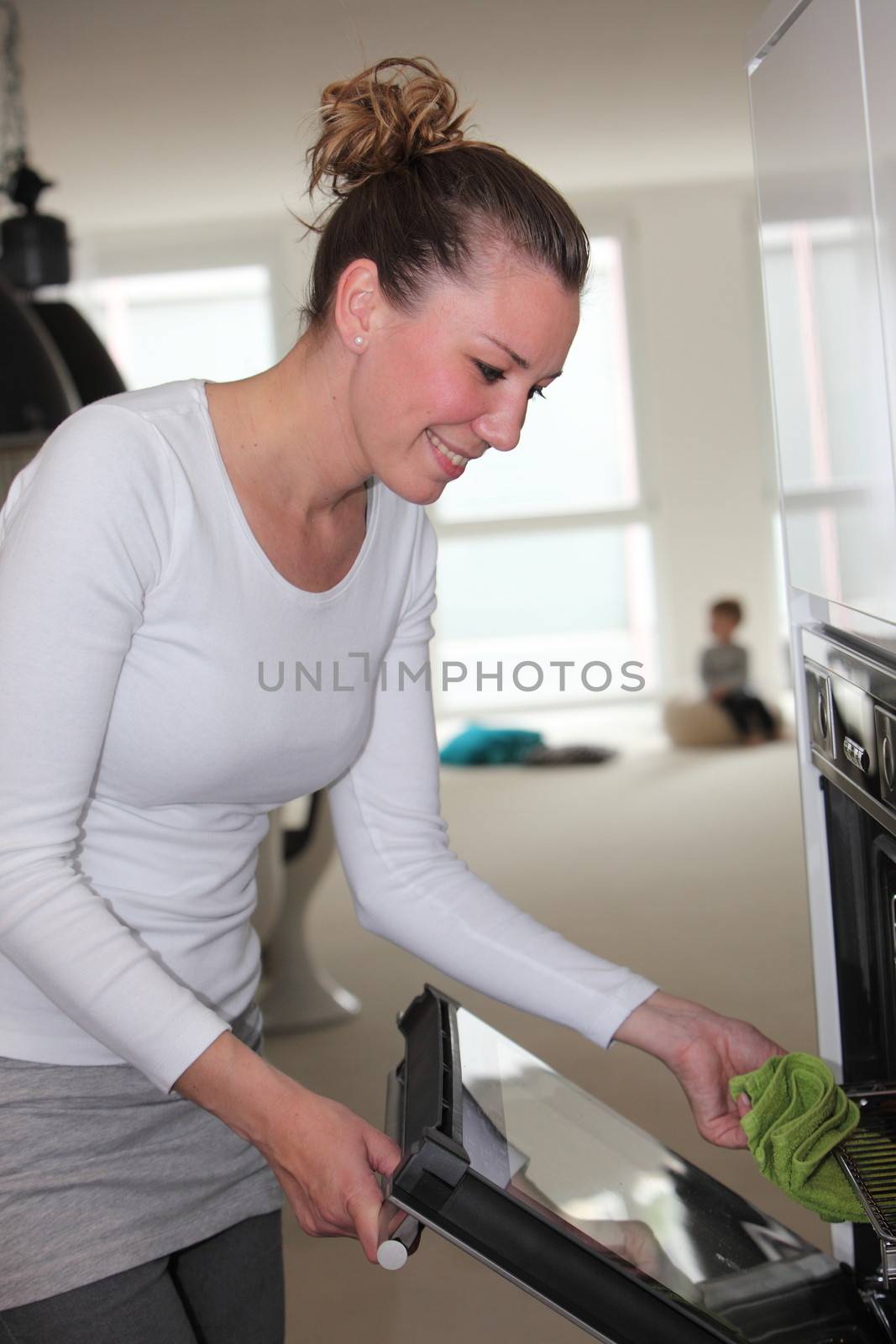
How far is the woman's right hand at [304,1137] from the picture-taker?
827mm

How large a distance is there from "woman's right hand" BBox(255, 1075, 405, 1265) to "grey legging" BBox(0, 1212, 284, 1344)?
20 cm

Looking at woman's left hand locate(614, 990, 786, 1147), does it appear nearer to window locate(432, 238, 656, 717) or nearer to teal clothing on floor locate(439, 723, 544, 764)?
teal clothing on floor locate(439, 723, 544, 764)

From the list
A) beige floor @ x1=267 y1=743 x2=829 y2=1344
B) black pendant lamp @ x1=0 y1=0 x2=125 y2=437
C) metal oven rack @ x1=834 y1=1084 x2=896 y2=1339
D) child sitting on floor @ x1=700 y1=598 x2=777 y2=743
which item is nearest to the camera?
metal oven rack @ x1=834 y1=1084 x2=896 y2=1339

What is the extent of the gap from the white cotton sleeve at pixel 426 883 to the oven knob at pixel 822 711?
0.25 meters

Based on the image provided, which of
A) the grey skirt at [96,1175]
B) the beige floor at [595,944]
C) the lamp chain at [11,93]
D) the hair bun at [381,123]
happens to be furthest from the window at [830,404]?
the lamp chain at [11,93]

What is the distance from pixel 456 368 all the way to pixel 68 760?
1.27 ft

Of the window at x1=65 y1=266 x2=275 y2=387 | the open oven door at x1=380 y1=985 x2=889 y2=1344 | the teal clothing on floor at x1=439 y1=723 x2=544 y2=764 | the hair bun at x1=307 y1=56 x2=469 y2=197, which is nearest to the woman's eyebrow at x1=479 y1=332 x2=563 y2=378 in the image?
the hair bun at x1=307 y1=56 x2=469 y2=197

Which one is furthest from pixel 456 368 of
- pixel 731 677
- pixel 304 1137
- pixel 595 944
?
pixel 731 677

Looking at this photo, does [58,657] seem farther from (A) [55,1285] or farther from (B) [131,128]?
(B) [131,128]

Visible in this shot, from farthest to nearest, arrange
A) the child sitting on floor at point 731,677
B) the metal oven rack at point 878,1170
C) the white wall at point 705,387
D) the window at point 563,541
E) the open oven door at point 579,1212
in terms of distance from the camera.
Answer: the window at point 563,541
the white wall at point 705,387
the child sitting on floor at point 731,677
the metal oven rack at point 878,1170
the open oven door at point 579,1212

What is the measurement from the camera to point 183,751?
1009 millimetres

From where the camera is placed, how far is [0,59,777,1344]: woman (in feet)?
2.92

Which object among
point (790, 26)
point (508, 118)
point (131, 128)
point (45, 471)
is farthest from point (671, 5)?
point (45, 471)

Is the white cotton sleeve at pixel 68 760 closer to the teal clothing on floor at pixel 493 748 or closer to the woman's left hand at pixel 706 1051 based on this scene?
the woman's left hand at pixel 706 1051
